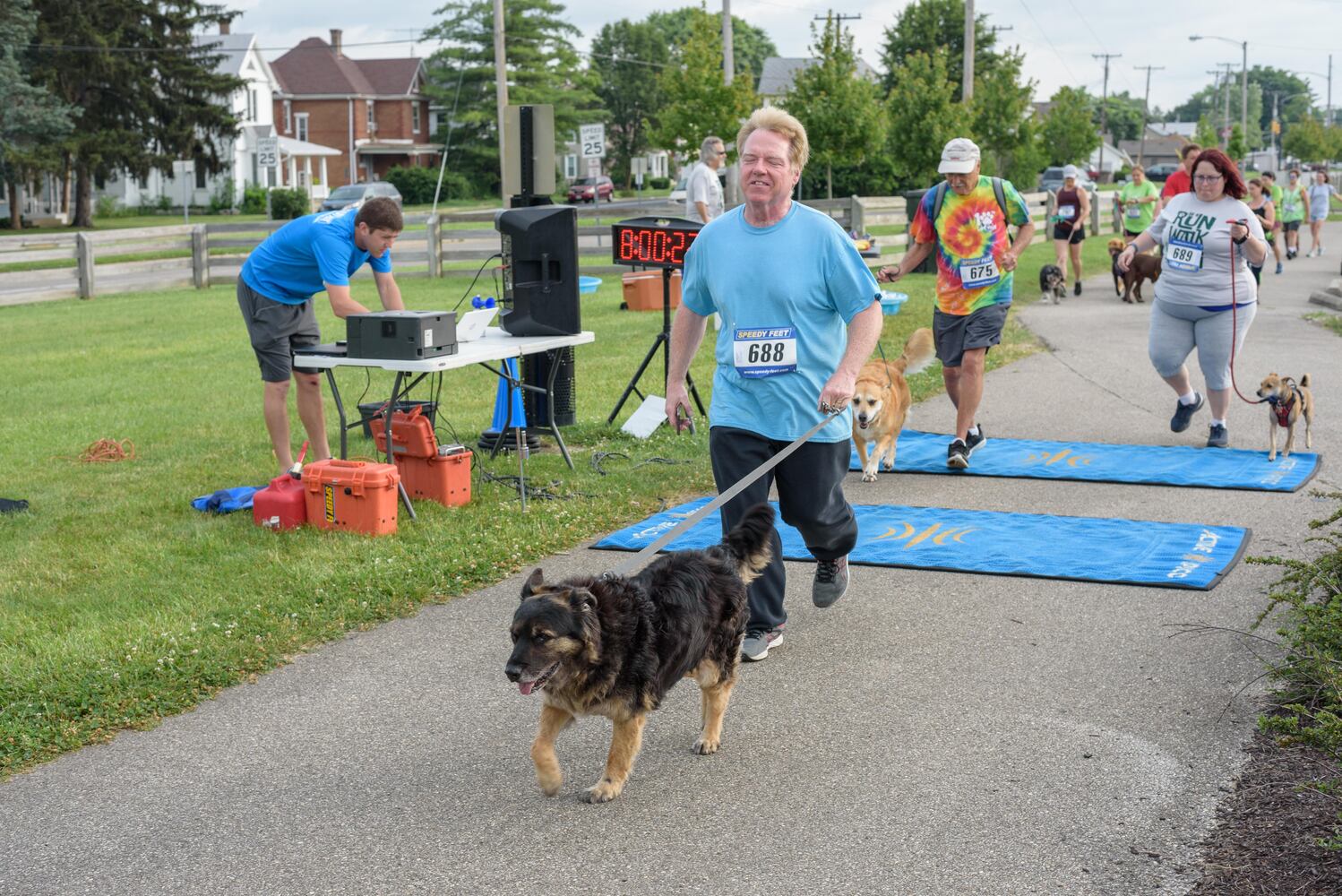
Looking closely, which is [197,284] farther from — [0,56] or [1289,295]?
[0,56]

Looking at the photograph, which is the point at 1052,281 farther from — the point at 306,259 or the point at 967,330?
the point at 306,259

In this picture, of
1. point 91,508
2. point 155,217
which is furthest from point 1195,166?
point 155,217

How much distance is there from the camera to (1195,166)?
9.66 m

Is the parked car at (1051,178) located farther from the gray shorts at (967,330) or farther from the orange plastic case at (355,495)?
the orange plastic case at (355,495)

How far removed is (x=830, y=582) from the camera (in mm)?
5996

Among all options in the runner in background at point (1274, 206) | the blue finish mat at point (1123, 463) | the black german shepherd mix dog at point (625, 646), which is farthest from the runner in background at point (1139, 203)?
the black german shepherd mix dog at point (625, 646)

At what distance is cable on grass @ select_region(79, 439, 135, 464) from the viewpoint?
400 inches

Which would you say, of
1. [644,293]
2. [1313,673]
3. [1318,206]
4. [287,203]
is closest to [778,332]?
[1313,673]

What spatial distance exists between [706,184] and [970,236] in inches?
296

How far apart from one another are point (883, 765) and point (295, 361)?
4.99m

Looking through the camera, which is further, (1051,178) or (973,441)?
(1051,178)

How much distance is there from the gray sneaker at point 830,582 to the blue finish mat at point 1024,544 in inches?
45.2

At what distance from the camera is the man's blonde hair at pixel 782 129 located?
201 inches

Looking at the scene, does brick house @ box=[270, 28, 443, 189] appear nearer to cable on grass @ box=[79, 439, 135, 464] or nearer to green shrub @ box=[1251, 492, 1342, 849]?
cable on grass @ box=[79, 439, 135, 464]
